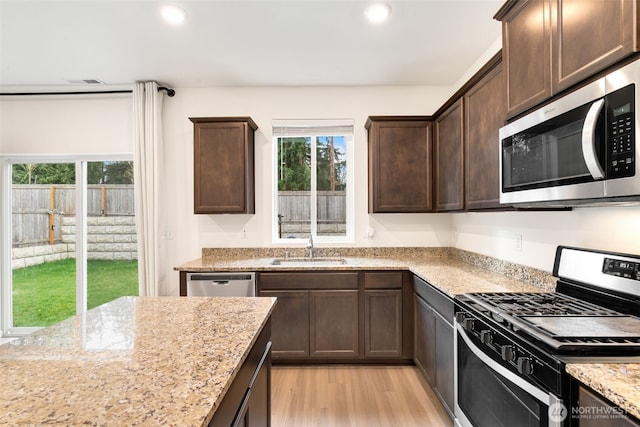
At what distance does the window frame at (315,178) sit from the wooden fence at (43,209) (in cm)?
196

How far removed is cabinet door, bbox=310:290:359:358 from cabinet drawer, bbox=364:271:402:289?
6.0 inches

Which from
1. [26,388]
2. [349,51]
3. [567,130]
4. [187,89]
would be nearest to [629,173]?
[567,130]

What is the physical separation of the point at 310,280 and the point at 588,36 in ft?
7.87

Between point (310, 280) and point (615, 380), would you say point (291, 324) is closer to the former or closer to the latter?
point (310, 280)

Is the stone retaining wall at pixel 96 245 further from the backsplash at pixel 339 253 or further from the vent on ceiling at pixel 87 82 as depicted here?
the vent on ceiling at pixel 87 82

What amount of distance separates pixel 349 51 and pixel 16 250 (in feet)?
14.0

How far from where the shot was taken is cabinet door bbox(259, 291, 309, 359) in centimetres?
292

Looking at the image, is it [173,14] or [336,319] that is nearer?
[173,14]

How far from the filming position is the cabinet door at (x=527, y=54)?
144 cm

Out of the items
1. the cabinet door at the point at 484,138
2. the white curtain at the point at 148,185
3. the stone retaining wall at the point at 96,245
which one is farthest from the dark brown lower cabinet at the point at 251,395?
the stone retaining wall at the point at 96,245

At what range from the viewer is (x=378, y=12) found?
2.26m

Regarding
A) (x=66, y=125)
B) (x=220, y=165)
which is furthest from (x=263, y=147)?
(x=66, y=125)

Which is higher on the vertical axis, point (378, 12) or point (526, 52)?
point (378, 12)

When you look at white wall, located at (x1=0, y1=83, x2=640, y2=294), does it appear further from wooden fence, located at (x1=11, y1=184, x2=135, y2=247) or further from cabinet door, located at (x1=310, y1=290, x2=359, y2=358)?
cabinet door, located at (x1=310, y1=290, x2=359, y2=358)
